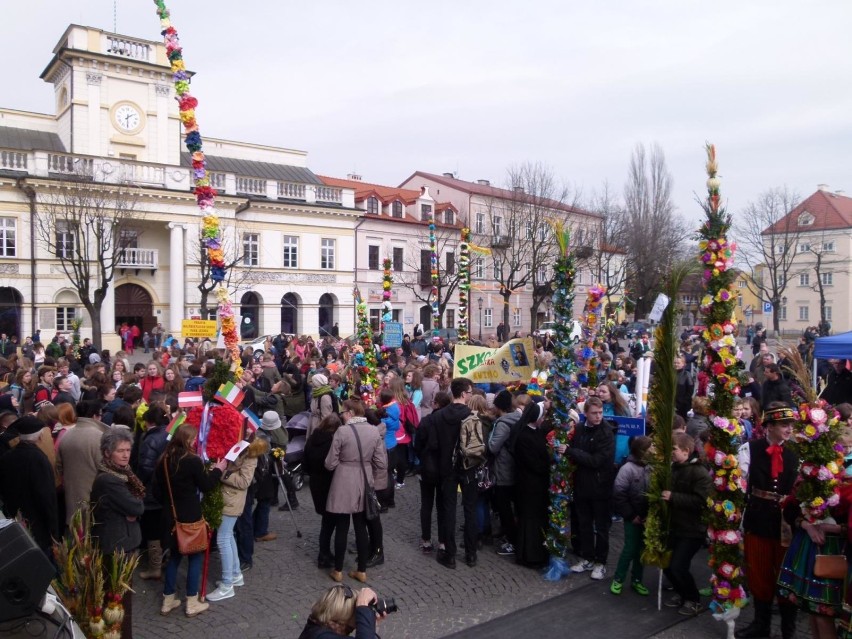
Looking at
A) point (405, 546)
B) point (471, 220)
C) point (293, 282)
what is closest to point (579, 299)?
point (471, 220)

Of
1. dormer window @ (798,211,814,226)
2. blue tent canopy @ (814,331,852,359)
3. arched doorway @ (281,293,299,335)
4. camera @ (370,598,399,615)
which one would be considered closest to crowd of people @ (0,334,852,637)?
camera @ (370,598,399,615)

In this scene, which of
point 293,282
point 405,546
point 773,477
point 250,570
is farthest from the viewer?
point 293,282

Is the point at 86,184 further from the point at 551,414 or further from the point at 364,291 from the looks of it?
the point at 551,414

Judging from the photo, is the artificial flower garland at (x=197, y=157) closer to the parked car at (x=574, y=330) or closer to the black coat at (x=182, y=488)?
the black coat at (x=182, y=488)

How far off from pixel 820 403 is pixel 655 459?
1.67 metres

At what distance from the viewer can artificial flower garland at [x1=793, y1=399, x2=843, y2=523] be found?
4.93m

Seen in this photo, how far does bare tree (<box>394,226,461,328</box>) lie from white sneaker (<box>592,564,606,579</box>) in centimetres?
3759

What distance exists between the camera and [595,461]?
271 inches

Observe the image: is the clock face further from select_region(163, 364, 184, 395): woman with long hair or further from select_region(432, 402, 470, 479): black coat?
select_region(432, 402, 470, 479): black coat

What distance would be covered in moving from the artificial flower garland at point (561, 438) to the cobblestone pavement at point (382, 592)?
0.36 m

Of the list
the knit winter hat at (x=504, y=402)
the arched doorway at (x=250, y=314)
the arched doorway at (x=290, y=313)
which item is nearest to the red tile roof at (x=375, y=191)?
the arched doorway at (x=290, y=313)

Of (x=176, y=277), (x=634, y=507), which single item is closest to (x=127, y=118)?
(x=176, y=277)

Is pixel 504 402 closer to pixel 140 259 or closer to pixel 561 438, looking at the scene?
pixel 561 438

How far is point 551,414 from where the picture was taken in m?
7.34
